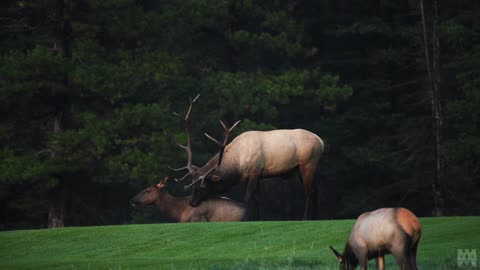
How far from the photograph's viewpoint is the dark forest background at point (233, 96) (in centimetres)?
2592

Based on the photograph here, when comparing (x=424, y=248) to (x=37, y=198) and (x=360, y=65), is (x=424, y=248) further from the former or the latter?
(x=360, y=65)

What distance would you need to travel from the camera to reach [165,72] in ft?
92.1

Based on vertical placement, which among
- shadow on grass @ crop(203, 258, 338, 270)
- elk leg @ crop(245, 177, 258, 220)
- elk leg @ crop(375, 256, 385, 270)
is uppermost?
elk leg @ crop(375, 256, 385, 270)

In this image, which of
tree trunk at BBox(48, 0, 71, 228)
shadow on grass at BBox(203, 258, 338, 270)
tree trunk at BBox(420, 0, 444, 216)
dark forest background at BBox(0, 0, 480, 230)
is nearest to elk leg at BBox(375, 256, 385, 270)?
shadow on grass at BBox(203, 258, 338, 270)

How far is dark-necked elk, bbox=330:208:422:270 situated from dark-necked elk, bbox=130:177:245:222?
10891 millimetres

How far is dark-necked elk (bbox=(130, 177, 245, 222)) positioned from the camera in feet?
75.3

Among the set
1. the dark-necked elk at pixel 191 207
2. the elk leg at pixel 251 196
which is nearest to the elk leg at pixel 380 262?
the elk leg at pixel 251 196

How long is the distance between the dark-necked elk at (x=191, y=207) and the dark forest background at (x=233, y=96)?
4.68 ft

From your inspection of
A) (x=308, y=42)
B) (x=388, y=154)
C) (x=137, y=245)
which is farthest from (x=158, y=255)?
(x=308, y=42)

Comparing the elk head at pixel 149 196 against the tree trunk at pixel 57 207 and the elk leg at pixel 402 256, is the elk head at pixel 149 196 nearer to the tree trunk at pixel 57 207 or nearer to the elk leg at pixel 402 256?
the tree trunk at pixel 57 207

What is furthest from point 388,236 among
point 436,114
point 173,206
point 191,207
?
point 436,114

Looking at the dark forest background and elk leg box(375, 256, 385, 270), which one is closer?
elk leg box(375, 256, 385, 270)

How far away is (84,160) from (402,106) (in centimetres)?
1256

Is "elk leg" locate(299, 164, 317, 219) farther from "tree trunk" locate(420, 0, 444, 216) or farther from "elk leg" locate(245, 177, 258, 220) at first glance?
"tree trunk" locate(420, 0, 444, 216)
